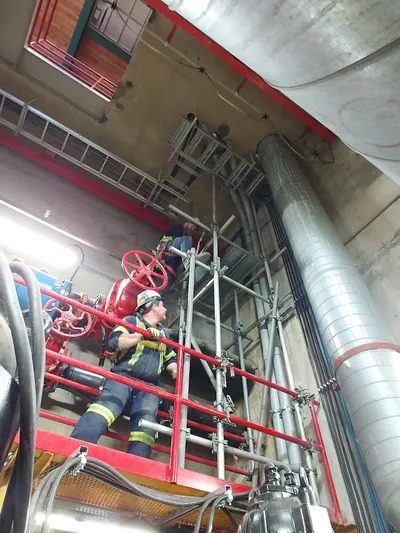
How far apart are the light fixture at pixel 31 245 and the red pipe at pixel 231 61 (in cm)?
371

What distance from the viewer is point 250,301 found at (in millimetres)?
5949

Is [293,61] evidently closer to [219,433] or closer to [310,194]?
[219,433]

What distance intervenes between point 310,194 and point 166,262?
94.8 inches

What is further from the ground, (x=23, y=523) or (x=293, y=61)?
(x=293, y=61)

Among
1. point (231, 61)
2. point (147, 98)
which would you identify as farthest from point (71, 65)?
point (231, 61)

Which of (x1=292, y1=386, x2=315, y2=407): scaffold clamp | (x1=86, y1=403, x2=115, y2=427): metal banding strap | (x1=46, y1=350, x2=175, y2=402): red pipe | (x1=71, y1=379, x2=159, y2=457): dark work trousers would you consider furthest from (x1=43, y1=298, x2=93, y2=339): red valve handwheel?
(x1=292, y1=386, x2=315, y2=407): scaffold clamp

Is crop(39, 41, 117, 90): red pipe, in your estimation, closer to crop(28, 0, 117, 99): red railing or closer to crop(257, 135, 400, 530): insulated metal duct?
crop(28, 0, 117, 99): red railing

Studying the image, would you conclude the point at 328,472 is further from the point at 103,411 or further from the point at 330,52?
the point at 330,52

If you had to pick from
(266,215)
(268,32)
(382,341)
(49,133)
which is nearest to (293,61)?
(268,32)

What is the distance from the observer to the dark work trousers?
112 inches

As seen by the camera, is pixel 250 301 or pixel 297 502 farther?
pixel 250 301

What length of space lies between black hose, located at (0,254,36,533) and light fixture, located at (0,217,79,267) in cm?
470

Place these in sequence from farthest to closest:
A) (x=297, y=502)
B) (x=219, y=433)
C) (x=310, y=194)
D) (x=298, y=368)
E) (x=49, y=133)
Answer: (x=49, y=133), (x=310, y=194), (x=298, y=368), (x=219, y=433), (x=297, y=502)

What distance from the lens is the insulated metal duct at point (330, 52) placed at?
1.32 m
